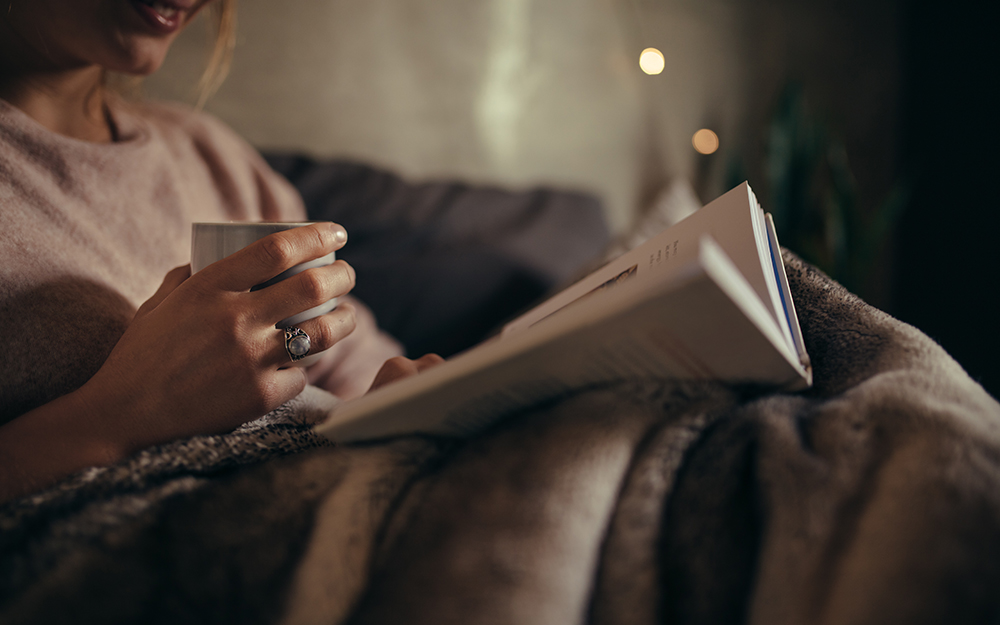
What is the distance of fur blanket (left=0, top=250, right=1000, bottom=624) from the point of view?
0.22 m

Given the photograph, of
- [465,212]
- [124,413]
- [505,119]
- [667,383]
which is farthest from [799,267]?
[505,119]

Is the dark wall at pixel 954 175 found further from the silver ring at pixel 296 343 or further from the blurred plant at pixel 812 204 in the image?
the silver ring at pixel 296 343

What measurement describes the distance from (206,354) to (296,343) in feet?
0.19

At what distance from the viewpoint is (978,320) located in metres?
1.56

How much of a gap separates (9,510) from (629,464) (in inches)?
13.8

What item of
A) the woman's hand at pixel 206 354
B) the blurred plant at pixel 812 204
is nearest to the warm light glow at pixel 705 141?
the blurred plant at pixel 812 204

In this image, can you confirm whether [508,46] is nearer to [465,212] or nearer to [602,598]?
[465,212]

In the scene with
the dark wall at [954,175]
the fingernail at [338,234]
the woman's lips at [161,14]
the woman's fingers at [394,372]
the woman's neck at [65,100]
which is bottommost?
the dark wall at [954,175]

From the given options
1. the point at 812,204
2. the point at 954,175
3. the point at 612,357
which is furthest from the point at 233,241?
the point at 954,175

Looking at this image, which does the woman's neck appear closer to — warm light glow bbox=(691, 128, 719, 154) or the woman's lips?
the woman's lips

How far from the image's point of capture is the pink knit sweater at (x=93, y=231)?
0.41 m

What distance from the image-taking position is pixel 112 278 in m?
0.50

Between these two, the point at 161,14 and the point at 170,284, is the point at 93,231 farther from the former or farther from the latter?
the point at 161,14

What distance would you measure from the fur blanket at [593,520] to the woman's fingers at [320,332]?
0.28ft
